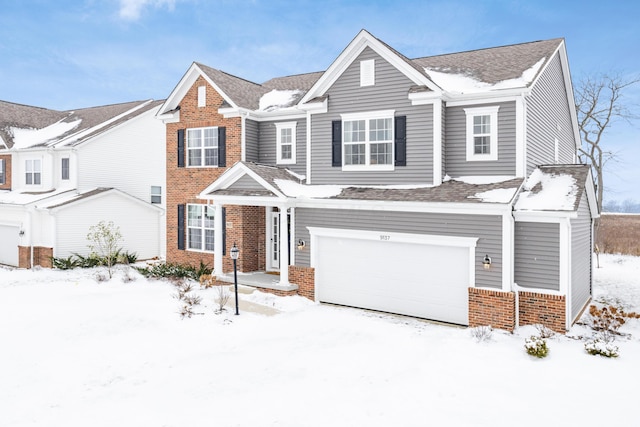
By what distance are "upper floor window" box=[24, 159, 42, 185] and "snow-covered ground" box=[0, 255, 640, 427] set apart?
12.7 metres

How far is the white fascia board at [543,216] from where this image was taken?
36.5 ft

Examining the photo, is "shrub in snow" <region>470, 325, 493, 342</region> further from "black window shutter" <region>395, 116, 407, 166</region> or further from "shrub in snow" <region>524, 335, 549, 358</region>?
"black window shutter" <region>395, 116, 407, 166</region>

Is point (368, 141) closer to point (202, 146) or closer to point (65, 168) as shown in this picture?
point (202, 146)

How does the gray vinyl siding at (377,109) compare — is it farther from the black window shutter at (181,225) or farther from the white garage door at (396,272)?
the black window shutter at (181,225)

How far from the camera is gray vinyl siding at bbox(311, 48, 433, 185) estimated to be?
13.9 metres

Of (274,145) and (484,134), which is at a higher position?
(274,145)

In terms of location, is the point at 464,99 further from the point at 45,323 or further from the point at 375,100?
the point at 45,323

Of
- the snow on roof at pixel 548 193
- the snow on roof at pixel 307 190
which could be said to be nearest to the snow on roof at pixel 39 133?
the snow on roof at pixel 307 190

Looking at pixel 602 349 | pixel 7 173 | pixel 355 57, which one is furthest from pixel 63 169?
pixel 602 349

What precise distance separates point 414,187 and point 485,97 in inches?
137

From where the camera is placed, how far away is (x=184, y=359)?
31.6 ft

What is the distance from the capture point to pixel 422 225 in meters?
12.9

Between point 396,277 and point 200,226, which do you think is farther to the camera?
point 200,226

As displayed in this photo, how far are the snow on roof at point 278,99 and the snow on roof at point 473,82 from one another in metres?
5.83
